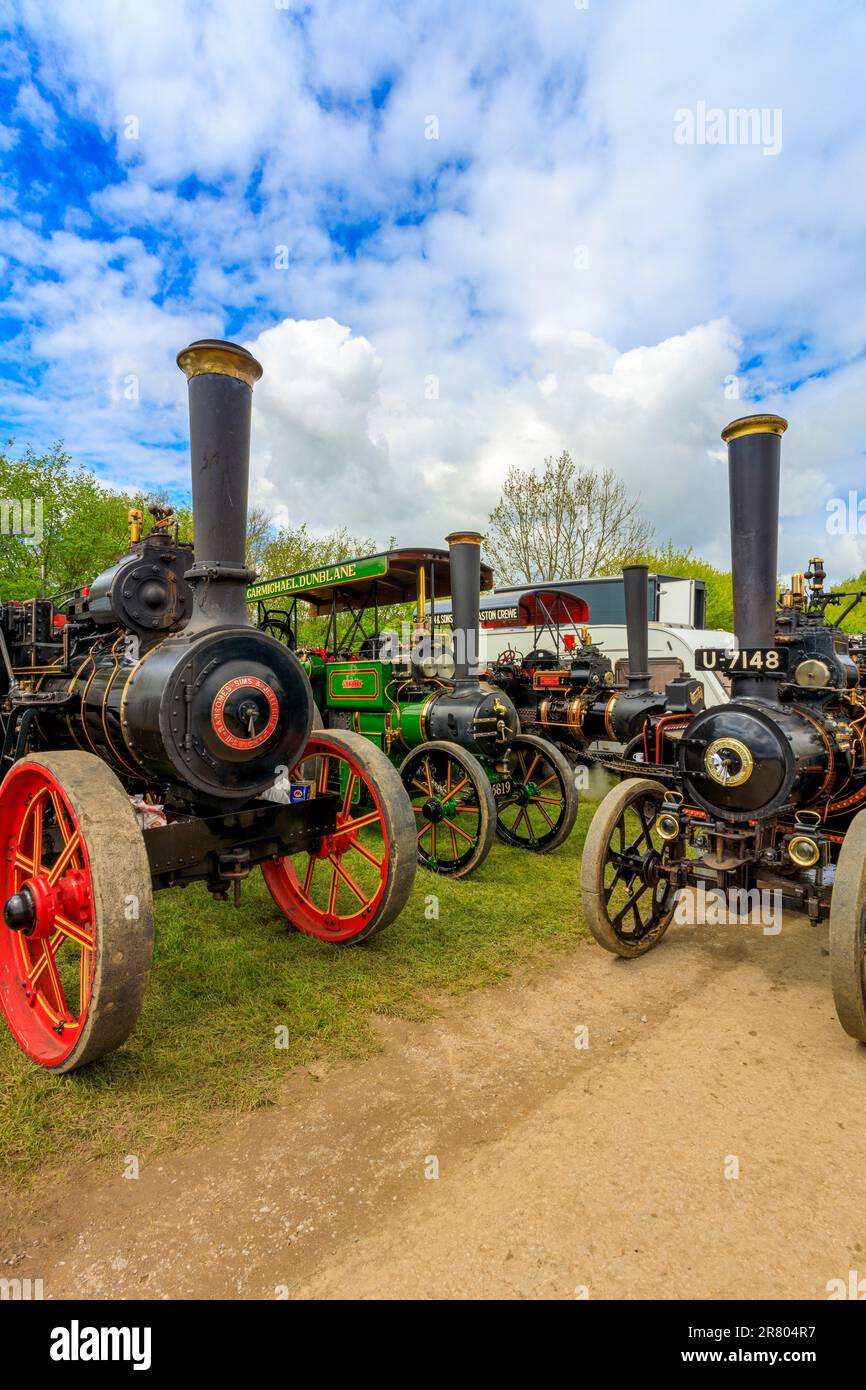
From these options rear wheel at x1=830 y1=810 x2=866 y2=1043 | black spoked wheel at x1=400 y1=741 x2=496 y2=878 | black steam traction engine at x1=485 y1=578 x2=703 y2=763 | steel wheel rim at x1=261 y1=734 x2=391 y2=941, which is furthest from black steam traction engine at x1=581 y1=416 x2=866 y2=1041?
black steam traction engine at x1=485 y1=578 x2=703 y2=763

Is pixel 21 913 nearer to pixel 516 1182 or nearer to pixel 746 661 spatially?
pixel 516 1182

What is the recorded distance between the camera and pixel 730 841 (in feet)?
12.4

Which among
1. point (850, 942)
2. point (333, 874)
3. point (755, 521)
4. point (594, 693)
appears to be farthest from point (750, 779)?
point (594, 693)

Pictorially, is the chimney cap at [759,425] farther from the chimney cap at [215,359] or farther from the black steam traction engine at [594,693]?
the black steam traction engine at [594,693]

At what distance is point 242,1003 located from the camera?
3385 mm

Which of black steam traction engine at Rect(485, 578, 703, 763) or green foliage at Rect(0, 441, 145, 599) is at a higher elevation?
green foliage at Rect(0, 441, 145, 599)

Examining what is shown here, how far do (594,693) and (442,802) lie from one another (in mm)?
3089

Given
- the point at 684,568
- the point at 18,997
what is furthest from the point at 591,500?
the point at 18,997

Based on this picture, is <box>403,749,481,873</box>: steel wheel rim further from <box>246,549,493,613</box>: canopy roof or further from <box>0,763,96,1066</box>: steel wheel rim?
<box>0,763,96,1066</box>: steel wheel rim

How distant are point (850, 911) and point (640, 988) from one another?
1212 millimetres

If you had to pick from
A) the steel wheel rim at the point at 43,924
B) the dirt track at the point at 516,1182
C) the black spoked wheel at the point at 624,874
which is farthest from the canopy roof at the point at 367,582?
the dirt track at the point at 516,1182

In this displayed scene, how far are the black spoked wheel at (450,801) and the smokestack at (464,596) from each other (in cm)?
87

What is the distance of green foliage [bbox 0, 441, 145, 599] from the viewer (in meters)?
14.7
